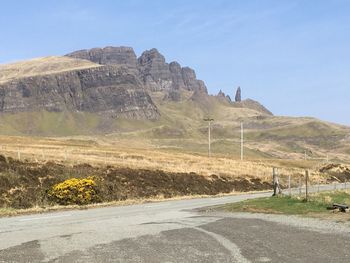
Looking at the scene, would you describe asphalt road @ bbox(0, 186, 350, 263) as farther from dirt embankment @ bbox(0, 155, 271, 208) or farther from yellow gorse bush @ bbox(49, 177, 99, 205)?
dirt embankment @ bbox(0, 155, 271, 208)

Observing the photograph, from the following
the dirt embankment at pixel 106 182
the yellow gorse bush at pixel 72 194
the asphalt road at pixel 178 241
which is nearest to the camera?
the asphalt road at pixel 178 241

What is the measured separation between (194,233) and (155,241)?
2.07 m

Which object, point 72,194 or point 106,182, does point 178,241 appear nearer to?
point 72,194

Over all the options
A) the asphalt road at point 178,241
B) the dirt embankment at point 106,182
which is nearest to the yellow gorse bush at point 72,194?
the dirt embankment at point 106,182

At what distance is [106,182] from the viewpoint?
141 ft

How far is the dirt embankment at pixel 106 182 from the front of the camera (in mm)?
35559

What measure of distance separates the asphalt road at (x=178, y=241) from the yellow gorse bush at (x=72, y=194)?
1341cm

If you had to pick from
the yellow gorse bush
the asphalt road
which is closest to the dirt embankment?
the yellow gorse bush

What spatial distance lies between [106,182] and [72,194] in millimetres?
8178

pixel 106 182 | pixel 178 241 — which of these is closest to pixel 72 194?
pixel 106 182

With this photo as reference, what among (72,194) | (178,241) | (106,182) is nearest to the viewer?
(178,241)

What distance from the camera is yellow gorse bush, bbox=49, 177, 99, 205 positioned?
34562mm

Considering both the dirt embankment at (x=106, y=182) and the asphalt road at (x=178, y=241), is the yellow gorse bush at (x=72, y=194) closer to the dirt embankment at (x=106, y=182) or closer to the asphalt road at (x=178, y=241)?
the dirt embankment at (x=106, y=182)

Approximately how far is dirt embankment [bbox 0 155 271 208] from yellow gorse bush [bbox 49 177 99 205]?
0.69 m
